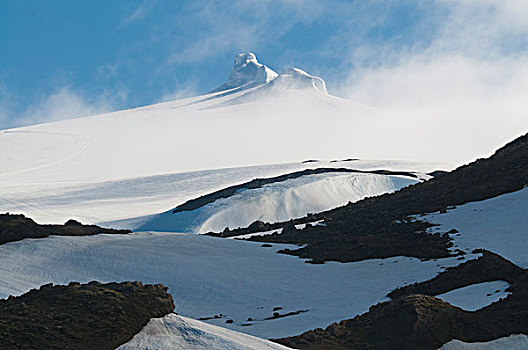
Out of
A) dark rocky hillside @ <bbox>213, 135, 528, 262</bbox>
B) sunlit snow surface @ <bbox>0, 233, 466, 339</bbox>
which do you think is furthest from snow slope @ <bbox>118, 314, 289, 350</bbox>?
dark rocky hillside @ <bbox>213, 135, 528, 262</bbox>

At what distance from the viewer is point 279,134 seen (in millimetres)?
119438

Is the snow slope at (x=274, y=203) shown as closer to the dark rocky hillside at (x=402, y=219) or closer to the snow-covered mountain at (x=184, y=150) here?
the snow-covered mountain at (x=184, y=150)

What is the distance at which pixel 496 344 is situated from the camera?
10.8 m

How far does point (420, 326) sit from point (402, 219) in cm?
1561

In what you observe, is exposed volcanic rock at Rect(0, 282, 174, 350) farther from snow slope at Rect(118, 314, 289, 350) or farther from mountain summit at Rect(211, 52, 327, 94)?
mountain summit at Rect(211, 52, 327, 94)

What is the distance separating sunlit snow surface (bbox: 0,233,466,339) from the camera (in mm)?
16641

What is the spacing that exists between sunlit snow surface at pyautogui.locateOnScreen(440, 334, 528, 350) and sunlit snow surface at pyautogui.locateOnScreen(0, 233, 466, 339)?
4158 millimetres

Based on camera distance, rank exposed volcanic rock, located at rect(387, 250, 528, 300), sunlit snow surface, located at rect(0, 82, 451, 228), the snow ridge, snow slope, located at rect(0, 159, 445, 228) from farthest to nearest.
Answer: the snow ridge < sunlit snow surface, located at rect(0, 82, 451, 228) < snow slope, located at rect(0, 159, 445, 228) < exposed volcanic rock, located at rect(387, 250, 528, 300)

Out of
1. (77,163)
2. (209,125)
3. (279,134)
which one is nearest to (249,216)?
(77,163)

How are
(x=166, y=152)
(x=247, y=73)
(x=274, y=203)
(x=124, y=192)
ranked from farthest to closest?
(x=247, y=73) < (x=166, y=152) < (x=124, y=192) < (x=274, y=203)

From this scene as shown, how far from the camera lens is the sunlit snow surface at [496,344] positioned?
1075 centimetres

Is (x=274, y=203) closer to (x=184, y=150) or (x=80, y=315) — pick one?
(x=80, y=315)

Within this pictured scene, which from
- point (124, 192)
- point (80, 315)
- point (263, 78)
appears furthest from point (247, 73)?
point (80, 315)

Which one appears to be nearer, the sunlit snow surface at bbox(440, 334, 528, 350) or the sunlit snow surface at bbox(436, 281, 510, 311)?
the sunlit snow surface at bbox(440, 334, 528, 350)
